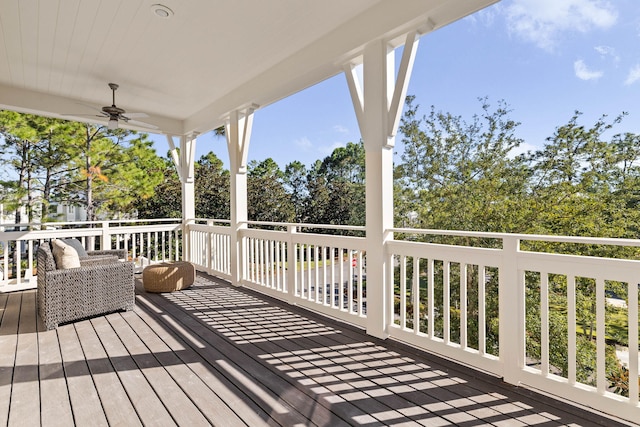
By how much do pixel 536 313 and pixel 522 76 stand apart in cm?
1257

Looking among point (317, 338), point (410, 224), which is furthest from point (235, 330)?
point (410, 224)

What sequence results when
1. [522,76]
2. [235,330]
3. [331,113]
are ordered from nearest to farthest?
[235,330], [522,76], [331,113]

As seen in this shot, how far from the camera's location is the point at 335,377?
7.93 ft

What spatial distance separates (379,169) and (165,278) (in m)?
3.41

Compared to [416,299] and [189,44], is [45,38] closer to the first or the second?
[189,44]

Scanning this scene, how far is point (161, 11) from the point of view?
303cm

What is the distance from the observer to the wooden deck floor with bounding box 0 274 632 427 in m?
1.97

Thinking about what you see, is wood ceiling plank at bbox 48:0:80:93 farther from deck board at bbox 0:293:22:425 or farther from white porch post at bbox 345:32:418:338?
deck board at bbox 0:293:22:425

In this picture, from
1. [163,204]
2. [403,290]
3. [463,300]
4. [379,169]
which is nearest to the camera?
[463,300]

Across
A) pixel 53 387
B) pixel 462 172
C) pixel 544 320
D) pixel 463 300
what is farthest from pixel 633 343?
pixel 462 172

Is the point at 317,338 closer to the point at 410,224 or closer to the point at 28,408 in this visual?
the point at 28,408

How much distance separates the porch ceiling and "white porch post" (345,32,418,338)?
0.25 meters

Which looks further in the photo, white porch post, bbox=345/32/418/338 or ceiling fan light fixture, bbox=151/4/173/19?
white porch post, bbox=345/32/418/338

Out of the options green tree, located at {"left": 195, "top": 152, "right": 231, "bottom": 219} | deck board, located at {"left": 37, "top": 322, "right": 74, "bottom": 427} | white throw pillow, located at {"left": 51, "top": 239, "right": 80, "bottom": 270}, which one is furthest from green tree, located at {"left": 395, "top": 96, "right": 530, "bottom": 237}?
deck board, located at {"left": 37, "top": 322, "right": 74, "bottom": 427}
